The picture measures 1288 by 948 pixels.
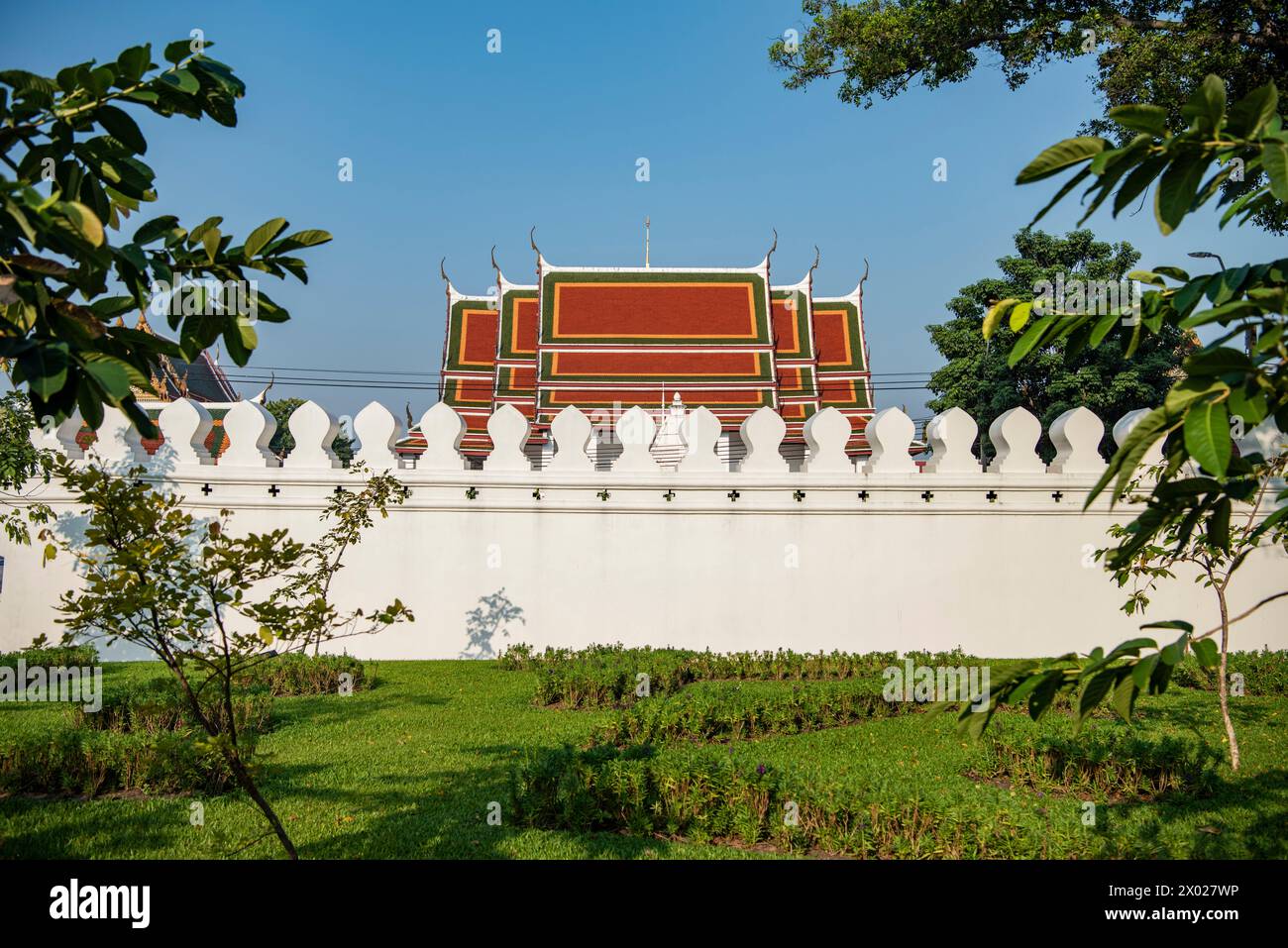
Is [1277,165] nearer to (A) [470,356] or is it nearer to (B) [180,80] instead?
(B) [180,80]

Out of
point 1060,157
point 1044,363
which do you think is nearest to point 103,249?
point 1060,157

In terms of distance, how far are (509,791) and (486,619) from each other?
3.70 m

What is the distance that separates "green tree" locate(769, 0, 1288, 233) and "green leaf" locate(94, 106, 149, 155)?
416 inches

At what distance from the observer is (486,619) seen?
7918mm

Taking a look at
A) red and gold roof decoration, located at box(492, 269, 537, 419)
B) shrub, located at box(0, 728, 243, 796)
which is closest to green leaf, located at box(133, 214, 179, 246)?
shrub, located at box(0, 728, 243, 796)

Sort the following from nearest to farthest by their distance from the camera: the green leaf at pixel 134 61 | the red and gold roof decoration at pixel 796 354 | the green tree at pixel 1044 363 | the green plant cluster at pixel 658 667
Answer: the green leaf at pixel 134 61 → the green plant cluster at pixel 658 667 → the red and gold roof decoration at pixel 796 354 → the green tree at pixel 1044 363

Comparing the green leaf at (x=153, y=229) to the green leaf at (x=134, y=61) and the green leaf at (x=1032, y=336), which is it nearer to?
the green leaf at (x=134, y=61)

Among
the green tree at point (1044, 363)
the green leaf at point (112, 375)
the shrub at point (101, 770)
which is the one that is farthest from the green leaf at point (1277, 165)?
the green tree at point (1044, 363)

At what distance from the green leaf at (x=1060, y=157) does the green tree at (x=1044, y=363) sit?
2633 centimetres

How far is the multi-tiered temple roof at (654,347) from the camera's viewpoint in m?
19.0

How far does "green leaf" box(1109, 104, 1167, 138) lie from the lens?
61.9 inches

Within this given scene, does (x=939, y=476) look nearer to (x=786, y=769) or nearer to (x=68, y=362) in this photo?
(x=786, y=769)
